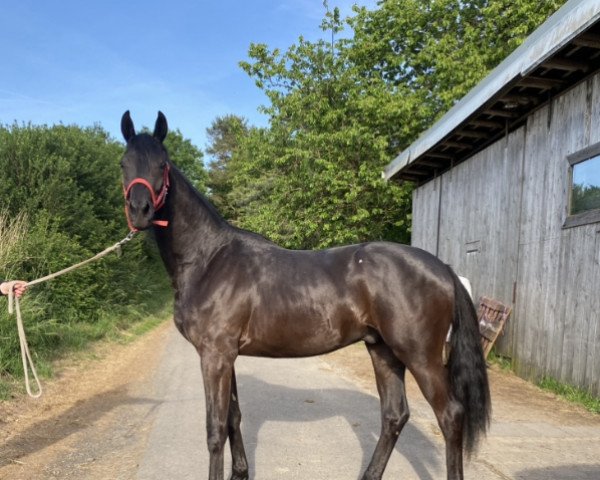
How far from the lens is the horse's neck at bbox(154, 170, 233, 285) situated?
3.68 m

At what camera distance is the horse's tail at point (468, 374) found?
343 centimetres

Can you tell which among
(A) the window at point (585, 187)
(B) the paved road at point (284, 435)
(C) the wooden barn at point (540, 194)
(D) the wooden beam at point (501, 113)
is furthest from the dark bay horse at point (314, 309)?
(D) the wooden beam at point (501, 113)

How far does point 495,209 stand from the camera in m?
9.27

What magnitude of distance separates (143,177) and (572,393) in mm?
6166

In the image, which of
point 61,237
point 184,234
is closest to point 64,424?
point 184,234

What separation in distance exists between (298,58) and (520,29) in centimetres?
792

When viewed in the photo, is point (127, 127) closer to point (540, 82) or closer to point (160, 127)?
point (160, 127)

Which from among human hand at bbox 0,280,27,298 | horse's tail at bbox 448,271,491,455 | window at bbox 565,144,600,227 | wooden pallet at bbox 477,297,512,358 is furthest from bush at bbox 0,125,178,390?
window at bbox 565,144,600,227

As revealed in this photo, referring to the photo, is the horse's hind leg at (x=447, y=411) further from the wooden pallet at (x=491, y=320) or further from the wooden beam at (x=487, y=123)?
the wooden beam at (x=487, y=123)

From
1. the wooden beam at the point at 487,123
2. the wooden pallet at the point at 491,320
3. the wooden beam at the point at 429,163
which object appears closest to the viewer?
the wooden pallet at the point at 491,320

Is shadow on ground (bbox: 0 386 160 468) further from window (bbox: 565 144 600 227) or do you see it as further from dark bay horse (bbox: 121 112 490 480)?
window (bbox: 565 144 600 227)

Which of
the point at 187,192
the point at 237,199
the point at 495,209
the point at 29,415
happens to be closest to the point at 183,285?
the point at 187,192

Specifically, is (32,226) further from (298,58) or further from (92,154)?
(298,58)

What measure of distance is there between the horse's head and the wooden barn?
4675 mm
